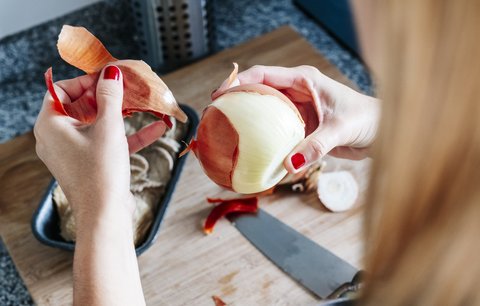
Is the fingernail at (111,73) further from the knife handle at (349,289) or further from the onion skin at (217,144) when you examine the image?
the knife handle at (349,289)

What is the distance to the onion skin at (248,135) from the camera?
804 mm

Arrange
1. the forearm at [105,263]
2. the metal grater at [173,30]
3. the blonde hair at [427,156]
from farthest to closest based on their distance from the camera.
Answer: the metal grater at [173,30], the forearm at [105,263], the blonde hair at [427,156]

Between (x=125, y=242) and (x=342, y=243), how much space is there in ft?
1.33

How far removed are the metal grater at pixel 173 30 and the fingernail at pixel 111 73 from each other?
0.54 m

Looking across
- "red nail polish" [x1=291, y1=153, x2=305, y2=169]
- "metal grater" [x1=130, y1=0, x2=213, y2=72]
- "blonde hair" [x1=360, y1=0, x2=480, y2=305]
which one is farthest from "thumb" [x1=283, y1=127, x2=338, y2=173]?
"metal grater" [x1=130, y1=0, x2=213, y2=72]

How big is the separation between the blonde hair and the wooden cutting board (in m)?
0.49

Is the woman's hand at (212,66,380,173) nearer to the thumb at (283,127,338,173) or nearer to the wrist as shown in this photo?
the thumb at (283,127,338,173)

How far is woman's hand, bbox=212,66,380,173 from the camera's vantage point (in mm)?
933

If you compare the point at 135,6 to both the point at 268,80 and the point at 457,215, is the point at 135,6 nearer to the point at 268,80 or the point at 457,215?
the point at 268,80

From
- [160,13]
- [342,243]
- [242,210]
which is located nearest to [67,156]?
[242,210]

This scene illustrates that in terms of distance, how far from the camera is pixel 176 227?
1.08 m

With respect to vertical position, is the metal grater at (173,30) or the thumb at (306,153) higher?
the thumb at (306,153)

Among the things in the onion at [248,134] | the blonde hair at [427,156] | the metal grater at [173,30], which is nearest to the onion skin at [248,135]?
the onion at [248,134]

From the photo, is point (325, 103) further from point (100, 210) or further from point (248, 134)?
point (100, 210)
